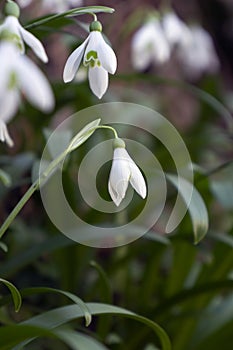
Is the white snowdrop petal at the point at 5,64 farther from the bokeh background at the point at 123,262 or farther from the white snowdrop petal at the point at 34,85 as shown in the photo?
the bokeh background at the point at 123,262

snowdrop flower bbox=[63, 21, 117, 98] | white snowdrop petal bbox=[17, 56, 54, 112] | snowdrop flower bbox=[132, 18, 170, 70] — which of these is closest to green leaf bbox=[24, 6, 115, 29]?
snowdrop flower bbox=[63, 21, 117, 98]

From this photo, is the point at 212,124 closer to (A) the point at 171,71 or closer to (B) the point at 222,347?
(A) the point at 171,71

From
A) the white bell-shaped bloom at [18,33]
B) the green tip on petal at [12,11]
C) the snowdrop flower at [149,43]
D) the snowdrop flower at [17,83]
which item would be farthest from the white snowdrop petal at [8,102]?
→ the snowdrop flower at [149,43]

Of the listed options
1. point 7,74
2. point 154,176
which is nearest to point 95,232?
point 154,176

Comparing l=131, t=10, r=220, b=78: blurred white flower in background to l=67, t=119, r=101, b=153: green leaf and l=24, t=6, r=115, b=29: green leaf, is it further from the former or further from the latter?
l=67, t=119, r=101, b=153: green leaf

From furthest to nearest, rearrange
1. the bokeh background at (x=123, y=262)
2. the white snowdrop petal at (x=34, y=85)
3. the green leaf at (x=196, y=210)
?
1. the bokeh background at (x=123, y=262)
2. the green leaf at (x=196, y=210)
3. the white snowdrop petal at (x=34, y=85)
